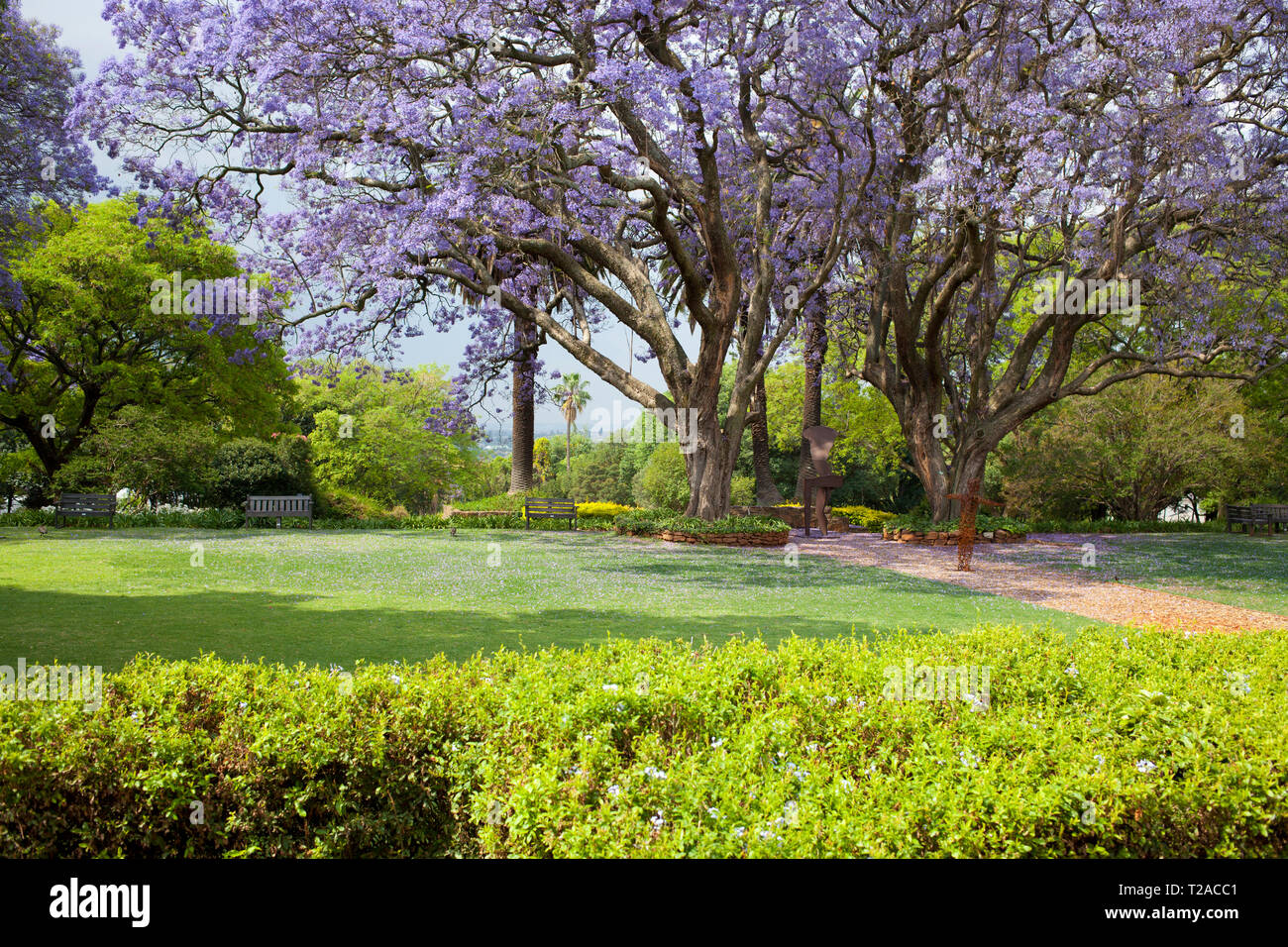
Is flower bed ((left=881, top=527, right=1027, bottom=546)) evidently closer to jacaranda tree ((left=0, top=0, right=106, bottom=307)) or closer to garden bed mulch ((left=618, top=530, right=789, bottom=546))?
garden bed mulch ((left=618, top=530, right=789, bottom=546))

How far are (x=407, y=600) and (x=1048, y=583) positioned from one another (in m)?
9.99

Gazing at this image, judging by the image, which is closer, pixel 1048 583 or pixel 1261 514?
pixel 1048 583

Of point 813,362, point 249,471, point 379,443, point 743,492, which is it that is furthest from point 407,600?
point 743,492

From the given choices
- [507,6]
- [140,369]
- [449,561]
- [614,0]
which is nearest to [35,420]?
[140,369]

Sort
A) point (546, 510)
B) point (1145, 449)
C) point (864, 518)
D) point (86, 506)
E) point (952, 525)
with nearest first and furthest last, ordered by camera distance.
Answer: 1. point (86, 506)
2. point (952, 525)
3. point (546, 510)
4. point (1145, 449)
5. point (864, 518)

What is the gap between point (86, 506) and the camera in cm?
1947

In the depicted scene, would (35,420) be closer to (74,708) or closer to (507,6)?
(507,6)

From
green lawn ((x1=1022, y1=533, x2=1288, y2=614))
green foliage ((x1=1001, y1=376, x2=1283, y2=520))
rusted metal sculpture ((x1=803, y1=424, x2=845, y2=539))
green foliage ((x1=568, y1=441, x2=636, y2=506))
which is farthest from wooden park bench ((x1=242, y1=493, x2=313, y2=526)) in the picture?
green foliage ((x1=568, y1=441, x2=636, y2=506))

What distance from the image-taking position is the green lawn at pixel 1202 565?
12180 millimetres

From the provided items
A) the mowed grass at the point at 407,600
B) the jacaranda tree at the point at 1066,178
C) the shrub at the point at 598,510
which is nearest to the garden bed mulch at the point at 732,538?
the mowed grass at the point at 407,600

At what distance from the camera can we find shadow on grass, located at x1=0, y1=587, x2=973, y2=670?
22.5 ft

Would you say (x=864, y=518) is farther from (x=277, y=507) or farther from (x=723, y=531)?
(x=277, y=507)

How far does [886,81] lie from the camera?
1823 cm
